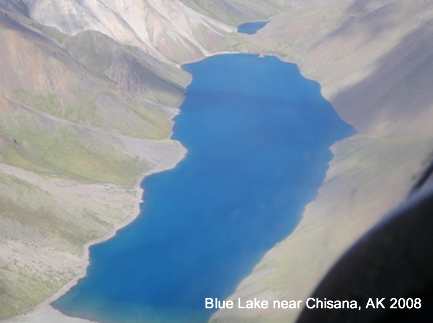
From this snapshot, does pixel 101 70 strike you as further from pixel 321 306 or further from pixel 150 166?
pixel 321 306

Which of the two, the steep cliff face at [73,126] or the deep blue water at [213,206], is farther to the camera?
the steep cliff face at [73,126]

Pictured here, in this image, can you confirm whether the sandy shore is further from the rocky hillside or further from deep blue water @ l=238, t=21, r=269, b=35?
deep blue water @ l=238, t=21, r=269, b=35

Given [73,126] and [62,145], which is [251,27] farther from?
[62,145]

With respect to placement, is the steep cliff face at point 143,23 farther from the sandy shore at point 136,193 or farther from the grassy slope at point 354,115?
the sandy shore at point 136,193

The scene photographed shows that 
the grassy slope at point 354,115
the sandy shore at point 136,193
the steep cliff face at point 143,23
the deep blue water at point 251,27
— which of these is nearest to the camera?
the grassy slope at point 354,115

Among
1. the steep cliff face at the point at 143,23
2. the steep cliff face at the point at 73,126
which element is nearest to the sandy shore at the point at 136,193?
the steep cliff face at the point at 73,126

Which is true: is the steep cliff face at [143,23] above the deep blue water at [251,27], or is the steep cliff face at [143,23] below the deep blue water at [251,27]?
below

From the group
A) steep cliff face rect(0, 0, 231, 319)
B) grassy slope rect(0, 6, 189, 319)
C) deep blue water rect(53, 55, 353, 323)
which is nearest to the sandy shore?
steep cliff face rect(0, 0, 231, 319)
